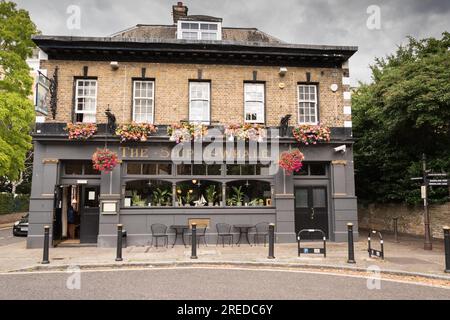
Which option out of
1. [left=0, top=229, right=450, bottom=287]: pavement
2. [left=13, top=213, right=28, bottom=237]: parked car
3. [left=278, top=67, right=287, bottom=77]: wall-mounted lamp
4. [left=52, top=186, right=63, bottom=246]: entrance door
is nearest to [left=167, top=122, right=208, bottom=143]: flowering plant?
[left=278, top=67, right=287, bottom=77]: wall-mounted lamp

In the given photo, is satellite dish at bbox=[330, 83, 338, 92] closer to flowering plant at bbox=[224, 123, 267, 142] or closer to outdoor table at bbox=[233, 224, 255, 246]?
flowering plant at bbox=[224, 123, 267, 142]

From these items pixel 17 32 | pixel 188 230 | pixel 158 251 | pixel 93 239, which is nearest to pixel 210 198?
pixel 188 230

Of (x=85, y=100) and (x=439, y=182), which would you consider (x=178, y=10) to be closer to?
(x=85, y=100)

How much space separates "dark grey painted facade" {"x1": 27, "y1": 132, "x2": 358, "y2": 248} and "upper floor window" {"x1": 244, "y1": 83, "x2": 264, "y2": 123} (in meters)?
1.53

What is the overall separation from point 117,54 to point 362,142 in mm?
13680

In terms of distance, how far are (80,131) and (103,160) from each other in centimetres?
176

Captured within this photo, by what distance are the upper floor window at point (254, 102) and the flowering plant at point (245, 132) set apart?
0.72 m

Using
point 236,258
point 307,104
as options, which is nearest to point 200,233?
point 236,258

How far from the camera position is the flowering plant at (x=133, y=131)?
13.3m

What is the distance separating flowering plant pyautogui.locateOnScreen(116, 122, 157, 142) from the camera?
1332cm

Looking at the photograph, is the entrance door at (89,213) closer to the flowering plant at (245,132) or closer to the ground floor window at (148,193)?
the ground floor window at (148,193)

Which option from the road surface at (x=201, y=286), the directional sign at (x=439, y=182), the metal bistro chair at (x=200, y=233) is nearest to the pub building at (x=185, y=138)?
the metal bistro chair at (x=200, y=233)

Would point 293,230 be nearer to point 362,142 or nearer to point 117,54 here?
point 362,142

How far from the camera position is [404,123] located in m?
14.5
